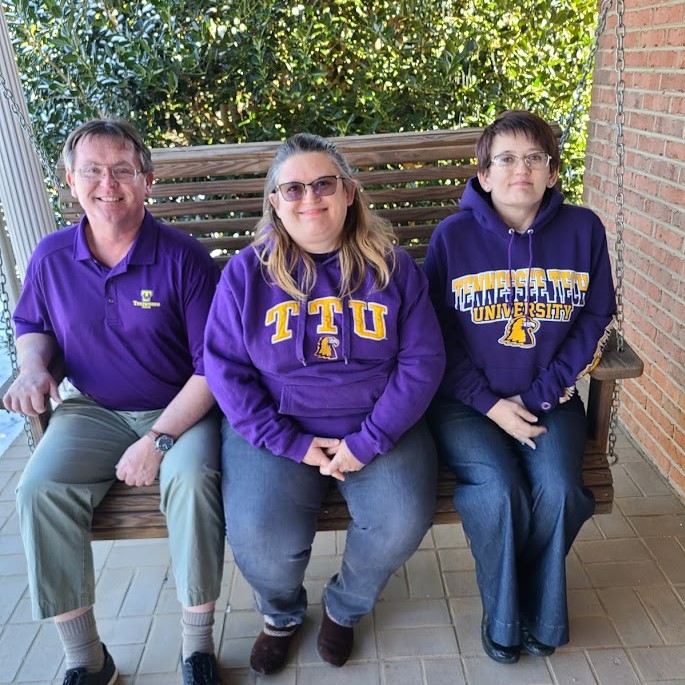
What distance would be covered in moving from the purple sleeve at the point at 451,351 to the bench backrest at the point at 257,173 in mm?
580

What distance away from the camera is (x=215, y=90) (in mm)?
4121

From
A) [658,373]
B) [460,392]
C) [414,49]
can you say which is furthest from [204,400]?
[414,49]

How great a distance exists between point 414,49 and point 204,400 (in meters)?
2.86

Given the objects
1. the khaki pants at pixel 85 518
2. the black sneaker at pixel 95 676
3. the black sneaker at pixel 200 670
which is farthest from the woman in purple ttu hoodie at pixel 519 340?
the black sneaker at pixel 95 676

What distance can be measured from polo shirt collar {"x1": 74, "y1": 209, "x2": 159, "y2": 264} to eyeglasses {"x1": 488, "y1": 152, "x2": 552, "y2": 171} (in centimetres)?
114

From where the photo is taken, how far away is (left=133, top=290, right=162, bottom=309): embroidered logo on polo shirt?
87.4 inches

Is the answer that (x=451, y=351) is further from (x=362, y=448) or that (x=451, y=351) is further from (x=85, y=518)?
(x=85, y=518)

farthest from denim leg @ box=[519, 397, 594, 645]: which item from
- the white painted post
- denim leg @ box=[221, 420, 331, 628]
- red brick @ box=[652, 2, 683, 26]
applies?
the white painted post

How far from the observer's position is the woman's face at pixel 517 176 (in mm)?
2135

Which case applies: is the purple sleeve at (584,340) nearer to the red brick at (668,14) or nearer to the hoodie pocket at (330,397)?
the hoodie pocket at (330,397)

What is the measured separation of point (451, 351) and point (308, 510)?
70 cm

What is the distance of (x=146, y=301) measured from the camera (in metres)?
2.22

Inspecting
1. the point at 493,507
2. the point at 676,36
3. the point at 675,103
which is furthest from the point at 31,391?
the point at 676,36

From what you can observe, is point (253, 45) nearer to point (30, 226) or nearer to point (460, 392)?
point (30, 226)
